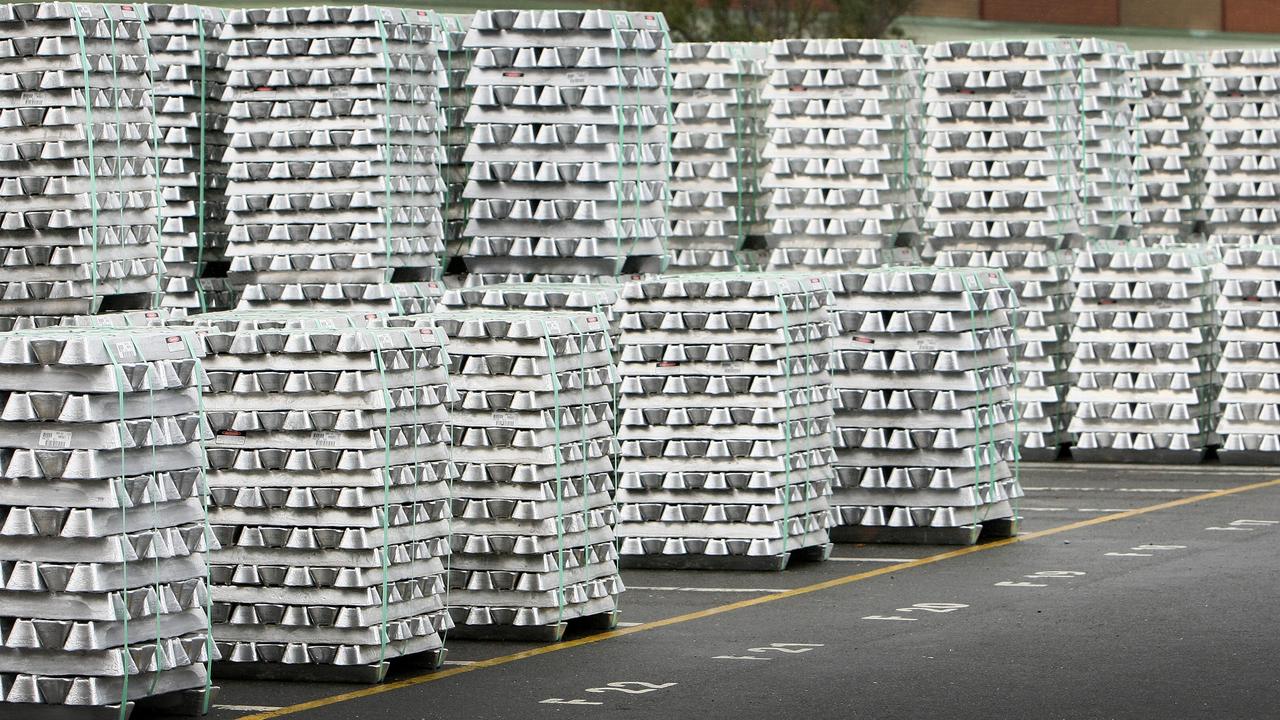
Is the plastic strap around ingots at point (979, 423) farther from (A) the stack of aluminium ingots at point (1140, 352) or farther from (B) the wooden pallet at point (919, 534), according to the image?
(A) the stack of aluminium ingots at point (1140, 352)

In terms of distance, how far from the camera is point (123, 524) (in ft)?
27.2

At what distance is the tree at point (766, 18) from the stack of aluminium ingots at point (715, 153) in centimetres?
1562

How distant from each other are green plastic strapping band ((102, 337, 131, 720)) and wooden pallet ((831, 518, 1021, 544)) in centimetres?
640

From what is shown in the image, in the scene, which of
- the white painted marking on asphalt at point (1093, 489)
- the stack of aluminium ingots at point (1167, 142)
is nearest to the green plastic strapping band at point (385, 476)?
the white painted marking on asphalt at point (1093, 489)

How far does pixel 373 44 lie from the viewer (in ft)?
41.7

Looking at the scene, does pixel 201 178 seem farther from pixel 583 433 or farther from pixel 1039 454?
pixel 1039 454

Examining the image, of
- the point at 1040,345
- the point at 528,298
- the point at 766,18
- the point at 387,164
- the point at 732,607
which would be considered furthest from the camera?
the point at 766,18

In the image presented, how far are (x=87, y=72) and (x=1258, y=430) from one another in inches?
416

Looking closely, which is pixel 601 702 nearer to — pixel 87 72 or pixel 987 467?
pixel 87 72

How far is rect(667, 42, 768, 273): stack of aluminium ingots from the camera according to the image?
15.9 meters

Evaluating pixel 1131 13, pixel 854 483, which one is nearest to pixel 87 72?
pixel 854 483

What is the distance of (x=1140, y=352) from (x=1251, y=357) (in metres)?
0.93

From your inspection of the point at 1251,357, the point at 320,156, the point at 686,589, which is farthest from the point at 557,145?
the point at 1251,357

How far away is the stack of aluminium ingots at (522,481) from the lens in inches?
408
